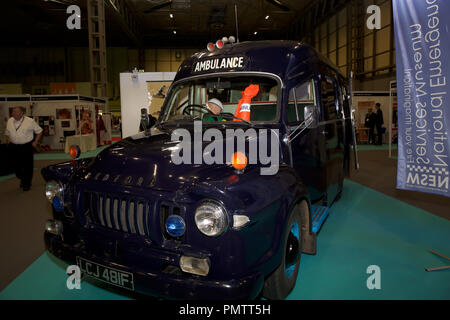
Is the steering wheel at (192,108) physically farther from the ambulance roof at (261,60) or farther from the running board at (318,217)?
the running board at (318,217)

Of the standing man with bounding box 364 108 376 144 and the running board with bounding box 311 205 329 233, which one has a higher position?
the standing man with bounding box 364 108 376 144

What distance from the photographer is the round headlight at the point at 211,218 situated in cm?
199

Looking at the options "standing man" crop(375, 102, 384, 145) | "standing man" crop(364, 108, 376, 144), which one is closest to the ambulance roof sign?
"standing man" crop(375, 102, 384, 145)

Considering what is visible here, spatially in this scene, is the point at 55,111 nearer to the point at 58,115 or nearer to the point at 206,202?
the point at 58,115

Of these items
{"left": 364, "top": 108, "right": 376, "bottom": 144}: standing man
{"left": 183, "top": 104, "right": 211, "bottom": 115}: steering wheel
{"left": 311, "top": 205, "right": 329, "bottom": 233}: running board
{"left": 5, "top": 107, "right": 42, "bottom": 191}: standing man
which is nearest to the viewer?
{"left": 311, "top": 205, "right": 329, "bottom": 233}: running board

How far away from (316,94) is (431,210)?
127 inches

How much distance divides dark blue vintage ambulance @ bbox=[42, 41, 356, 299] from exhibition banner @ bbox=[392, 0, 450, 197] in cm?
96

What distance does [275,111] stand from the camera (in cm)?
345

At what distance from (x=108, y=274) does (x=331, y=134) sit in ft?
11.0

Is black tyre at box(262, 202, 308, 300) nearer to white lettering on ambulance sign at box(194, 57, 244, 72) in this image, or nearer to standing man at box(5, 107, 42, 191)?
white lettering on ambulance sign at box(194, 57, 244, 72)

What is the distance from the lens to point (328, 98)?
14.7 ft

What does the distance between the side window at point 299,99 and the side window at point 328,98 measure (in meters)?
0.21

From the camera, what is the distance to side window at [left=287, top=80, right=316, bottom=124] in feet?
11.5
